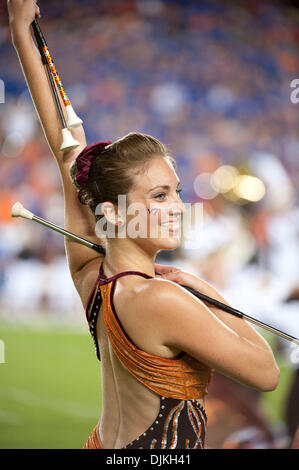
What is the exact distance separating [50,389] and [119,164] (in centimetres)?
290

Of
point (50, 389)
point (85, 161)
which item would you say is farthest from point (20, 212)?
point (50, 389)

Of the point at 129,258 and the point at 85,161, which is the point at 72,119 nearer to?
the point at 85,161

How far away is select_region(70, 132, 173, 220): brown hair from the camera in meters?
0.86

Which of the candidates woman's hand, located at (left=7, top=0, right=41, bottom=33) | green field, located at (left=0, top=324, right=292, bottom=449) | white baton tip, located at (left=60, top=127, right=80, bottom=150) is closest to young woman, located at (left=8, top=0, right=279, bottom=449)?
white baton tip, located at (left=60, top=127, right=80, bottom=150)

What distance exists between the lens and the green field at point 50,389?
2922 millimetres

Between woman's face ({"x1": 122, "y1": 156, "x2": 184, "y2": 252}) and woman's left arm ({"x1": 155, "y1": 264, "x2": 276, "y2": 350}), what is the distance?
0.28 ft

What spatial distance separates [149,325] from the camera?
803 millimetres

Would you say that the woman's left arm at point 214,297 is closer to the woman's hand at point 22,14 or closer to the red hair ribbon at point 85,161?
the red hair ribbon at point 85,161

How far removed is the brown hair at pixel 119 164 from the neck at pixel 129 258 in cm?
6

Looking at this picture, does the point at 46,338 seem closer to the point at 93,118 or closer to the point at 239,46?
the point at 93,118

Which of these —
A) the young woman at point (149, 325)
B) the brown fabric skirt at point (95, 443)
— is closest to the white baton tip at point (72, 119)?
the young woman at point (149, 325)

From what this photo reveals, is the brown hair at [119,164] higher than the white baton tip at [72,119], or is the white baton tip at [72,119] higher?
the white baton tip at [72,119]

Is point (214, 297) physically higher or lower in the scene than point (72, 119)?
lower

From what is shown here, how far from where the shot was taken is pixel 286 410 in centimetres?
304
